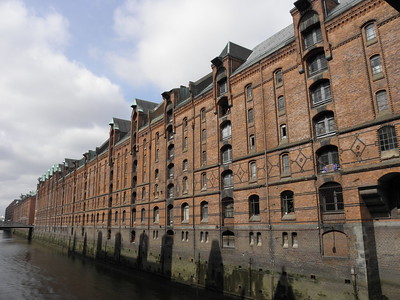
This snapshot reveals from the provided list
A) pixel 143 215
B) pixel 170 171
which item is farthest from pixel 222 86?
pixel 143 215

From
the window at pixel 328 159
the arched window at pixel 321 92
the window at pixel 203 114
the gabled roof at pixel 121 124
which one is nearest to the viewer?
the window at pixel 328 159

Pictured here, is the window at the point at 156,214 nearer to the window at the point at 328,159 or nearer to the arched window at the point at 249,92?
the arched window at the point at 249,92

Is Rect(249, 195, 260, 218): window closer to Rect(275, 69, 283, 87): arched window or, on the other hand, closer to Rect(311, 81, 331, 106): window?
Rect(311, 81, 331, 106): window

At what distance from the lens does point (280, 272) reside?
20484mm

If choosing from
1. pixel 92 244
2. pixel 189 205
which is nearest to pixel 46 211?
pixel 92 244

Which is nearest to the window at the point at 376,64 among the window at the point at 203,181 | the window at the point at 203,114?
the window at the point at 203,114

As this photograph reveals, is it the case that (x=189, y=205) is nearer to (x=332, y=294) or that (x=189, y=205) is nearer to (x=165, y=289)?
(x=165, y=289)

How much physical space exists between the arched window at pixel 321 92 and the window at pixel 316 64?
2.93ft

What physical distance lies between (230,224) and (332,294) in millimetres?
10124

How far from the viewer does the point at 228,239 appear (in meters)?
25.8

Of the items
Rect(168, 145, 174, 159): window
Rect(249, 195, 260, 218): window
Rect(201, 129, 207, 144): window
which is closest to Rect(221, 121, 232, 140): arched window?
Rect(201, 129, 207, 144): window

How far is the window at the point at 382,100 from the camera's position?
55.6ft

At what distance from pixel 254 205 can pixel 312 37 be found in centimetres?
1238

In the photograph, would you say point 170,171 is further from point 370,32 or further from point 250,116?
point 370,32
